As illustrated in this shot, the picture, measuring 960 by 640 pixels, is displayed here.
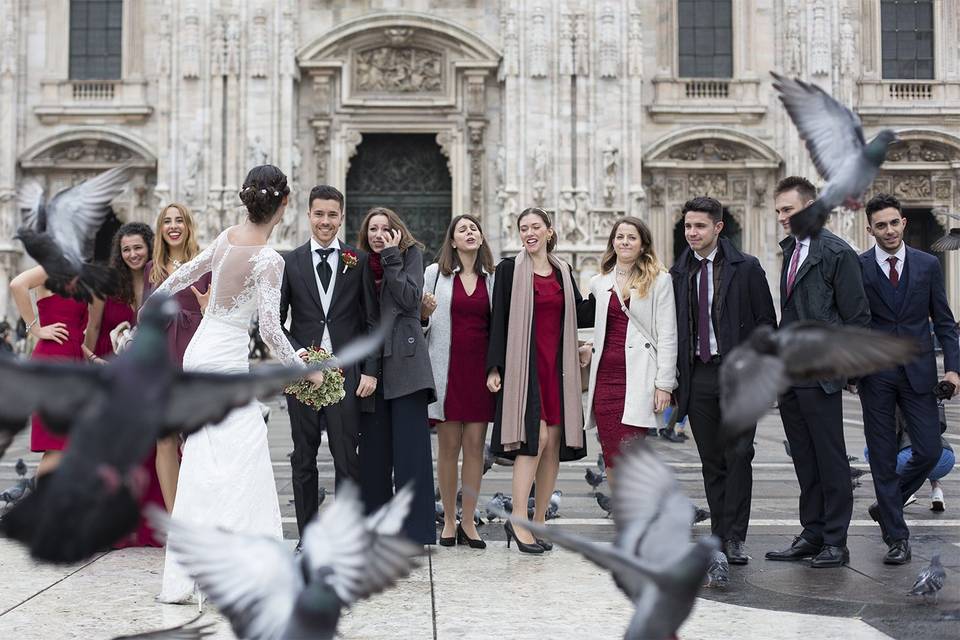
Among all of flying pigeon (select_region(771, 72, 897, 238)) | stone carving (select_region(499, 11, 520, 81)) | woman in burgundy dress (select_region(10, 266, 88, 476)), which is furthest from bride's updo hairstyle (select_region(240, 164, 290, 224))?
stone carving (select_region(499, 11, 520, 81))

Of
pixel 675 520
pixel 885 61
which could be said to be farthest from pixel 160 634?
pixel 885 61

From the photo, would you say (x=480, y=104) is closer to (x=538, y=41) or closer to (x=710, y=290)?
(x=538, y=41)

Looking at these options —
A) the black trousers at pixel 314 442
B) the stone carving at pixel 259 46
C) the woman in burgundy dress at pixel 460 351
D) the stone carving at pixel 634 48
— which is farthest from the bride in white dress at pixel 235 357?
the stone carving at pixel 634 48

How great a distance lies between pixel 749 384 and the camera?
284cm

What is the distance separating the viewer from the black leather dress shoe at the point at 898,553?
6.05 meters

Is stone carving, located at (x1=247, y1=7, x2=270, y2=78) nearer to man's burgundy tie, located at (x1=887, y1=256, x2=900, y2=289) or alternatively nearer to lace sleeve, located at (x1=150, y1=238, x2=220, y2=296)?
man's burgundy tie, located at (x1=887, y1=256, x2=900, y2=289)

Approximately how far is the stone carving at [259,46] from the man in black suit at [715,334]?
731 inches

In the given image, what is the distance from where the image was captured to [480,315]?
22.8 feet

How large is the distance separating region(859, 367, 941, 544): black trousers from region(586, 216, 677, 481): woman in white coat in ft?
3.63

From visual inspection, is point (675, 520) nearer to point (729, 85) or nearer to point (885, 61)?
point (729, 85)

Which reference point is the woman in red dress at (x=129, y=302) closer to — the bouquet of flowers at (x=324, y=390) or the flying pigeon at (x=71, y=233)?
the bouquet of flowers at (x=324, y=390)

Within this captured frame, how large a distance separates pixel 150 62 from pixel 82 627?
22.6 metres

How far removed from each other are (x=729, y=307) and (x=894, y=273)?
106 centimetres

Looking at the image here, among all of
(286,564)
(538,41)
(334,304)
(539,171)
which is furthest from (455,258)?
(538,41)
